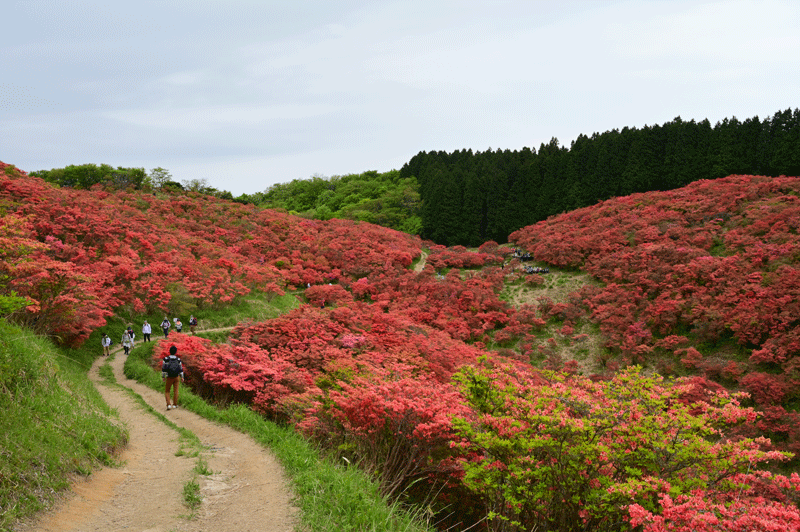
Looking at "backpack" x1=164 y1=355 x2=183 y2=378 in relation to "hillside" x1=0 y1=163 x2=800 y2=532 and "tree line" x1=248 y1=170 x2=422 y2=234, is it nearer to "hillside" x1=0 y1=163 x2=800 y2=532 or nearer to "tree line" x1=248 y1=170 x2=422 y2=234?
"hillside" x1=0 y1=163 x2=800 y2=532

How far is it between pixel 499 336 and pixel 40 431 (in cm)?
2110

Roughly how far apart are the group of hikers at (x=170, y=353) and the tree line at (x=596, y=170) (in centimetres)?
3539

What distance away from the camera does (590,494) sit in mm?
5645

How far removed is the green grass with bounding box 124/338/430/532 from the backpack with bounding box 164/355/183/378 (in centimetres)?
278

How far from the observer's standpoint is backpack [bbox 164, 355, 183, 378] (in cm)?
934

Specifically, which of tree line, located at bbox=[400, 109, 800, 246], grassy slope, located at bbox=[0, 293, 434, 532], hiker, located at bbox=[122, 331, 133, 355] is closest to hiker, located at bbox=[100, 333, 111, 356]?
hiker, located at bbox=[122, 331, 133, 355]

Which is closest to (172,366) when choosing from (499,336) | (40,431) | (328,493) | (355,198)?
(40,431)

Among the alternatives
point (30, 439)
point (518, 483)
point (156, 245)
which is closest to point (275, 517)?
point (30, 439)

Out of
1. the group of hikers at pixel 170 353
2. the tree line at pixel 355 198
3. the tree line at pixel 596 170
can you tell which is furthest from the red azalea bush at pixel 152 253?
the tree line at pixel 355 198

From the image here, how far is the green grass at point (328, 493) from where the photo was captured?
456 centimetres

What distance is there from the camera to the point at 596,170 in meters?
46.2

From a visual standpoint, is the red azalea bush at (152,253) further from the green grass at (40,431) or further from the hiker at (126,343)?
the green grass at (40,431)

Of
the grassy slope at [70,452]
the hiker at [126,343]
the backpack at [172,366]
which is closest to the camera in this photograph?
the grassy slope at [70,452]

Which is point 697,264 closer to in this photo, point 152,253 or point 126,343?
point 126,343
